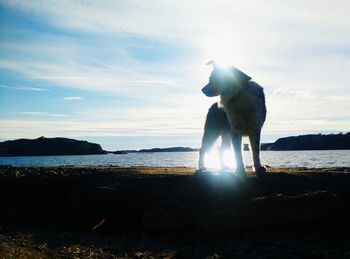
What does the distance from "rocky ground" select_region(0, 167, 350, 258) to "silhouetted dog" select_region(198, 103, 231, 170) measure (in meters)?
1.92

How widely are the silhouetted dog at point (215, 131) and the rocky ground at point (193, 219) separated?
6.31 feet

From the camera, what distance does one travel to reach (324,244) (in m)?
9.68

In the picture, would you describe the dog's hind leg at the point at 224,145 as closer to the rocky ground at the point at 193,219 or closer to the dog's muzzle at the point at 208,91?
the rocky ground at the point at 193,219

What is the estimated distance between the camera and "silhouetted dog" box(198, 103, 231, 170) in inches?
568

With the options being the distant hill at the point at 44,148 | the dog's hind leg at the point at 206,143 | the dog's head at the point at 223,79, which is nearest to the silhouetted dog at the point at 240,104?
the dog's head at the point at 223,79

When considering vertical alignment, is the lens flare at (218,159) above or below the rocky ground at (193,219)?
above

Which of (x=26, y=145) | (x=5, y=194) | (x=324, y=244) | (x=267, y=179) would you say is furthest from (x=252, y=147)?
(x=26, y=145)

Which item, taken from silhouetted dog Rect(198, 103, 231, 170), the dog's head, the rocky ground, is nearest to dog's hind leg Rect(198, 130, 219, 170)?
silhouetted dog Rect(198, 103, 231, 170)

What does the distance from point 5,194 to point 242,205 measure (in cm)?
894

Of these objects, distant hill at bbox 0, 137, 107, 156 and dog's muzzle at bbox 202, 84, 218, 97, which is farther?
distant hill at bbox 0, 137, 107, 156

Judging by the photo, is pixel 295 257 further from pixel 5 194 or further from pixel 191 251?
pixel 5 194

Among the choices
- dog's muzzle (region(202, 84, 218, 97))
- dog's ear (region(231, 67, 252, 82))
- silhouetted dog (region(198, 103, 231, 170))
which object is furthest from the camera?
silhouetted dog (region(198, 103, 231, 170))

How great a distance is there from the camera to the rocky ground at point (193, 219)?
33.0ft

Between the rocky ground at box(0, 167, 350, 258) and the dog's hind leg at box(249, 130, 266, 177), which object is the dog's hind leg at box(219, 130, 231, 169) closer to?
the rocky ground at box(0, 167, 350, 258)
